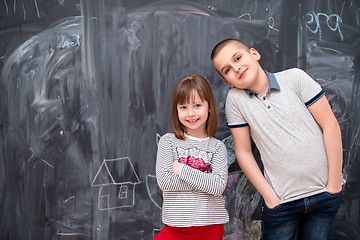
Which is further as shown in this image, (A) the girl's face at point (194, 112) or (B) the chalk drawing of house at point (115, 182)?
(B) the chalk drawing of house at point (115, 182)

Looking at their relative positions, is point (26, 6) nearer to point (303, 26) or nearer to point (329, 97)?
point (303, 26)

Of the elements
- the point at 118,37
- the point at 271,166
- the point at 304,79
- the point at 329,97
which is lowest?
the point at 271,166

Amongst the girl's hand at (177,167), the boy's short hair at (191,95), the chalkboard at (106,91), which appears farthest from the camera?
the chalkboard at (106,91)

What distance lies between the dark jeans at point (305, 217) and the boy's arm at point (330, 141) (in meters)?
0.06

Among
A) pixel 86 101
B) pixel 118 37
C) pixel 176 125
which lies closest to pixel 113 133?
pixel 86 101

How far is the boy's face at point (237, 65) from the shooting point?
1430 millimetres

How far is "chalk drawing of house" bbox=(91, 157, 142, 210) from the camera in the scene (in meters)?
1.73

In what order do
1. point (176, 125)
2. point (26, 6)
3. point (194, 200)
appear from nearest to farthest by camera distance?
point (194, 200), point (176, 125), point (26, 6)

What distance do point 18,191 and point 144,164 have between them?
742 millimetres

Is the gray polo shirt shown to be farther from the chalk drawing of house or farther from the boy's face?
the chalk drawing of house

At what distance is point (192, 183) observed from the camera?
4.38 ft

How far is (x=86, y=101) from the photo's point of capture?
1710mm

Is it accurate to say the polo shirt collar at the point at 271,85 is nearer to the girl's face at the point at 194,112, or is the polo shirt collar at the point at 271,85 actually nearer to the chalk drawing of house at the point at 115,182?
the girl's face at the point at 194,112

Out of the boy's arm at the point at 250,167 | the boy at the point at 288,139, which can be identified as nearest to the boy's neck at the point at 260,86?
the boy at the point at 288,139
